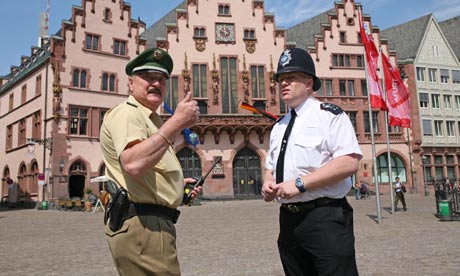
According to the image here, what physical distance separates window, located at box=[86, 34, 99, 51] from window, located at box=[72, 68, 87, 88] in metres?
1.96

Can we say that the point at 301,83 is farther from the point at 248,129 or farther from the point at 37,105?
the point at 37,105

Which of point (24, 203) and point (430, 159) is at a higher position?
point (430, 159)

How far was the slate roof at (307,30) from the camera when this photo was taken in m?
41.7

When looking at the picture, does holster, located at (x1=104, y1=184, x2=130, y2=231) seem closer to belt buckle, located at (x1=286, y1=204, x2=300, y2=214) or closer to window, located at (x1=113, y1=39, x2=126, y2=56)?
belt buckle, located at (x1=286, y1=204, x2=300, y2=214)

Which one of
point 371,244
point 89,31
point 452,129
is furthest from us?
point 452,129

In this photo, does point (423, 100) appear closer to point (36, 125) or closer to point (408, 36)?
point (408, 36)

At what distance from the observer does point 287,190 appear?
8.13 feet

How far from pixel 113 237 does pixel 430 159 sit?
130 ft

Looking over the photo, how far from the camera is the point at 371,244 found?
8.77 metres

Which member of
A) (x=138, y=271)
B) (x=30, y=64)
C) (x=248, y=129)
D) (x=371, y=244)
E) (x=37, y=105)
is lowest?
(x=371, y=244)

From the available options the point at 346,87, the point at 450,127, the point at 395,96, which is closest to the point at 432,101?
the point at 450,127

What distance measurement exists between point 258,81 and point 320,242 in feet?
108

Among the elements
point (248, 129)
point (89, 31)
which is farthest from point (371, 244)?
point (89, 31)

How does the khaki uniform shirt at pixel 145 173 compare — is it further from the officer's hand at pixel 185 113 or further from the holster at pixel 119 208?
the officer's hand at pixel 185 113
